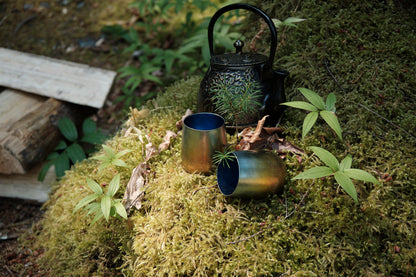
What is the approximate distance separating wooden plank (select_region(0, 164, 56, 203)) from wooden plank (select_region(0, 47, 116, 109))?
85 centimetres

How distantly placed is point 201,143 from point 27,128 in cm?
199

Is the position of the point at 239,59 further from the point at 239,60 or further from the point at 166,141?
→ the point at 166,141

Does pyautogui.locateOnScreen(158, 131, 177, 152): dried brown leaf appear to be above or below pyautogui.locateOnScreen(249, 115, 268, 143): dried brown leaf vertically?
below

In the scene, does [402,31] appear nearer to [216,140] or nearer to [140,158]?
[216,140]

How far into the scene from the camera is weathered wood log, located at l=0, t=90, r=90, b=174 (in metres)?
2.74

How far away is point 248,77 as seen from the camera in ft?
6.98

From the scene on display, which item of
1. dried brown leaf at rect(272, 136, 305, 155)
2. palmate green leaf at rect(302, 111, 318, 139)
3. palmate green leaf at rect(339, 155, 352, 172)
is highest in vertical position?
palmate green leaf at rect(302, 111, 318, 139)

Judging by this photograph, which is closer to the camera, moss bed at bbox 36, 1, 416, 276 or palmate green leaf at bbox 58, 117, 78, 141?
moss bed at bbox 36, 1, 416, 276

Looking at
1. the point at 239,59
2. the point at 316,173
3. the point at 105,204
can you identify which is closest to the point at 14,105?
the point at 105,204

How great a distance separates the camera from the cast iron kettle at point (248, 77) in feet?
6.98

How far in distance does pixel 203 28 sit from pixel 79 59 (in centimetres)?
221

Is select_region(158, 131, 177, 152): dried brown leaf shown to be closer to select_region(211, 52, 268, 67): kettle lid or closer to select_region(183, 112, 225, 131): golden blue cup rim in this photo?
select_region(183, 112, 225, 131): golden blue cup rim

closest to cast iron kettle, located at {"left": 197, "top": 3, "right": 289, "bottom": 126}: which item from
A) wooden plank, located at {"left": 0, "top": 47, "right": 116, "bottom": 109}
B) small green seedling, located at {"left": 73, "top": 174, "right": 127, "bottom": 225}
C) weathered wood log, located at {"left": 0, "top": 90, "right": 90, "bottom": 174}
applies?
small green seedling, located at {"left": 73, "top": 174, "right": 127, "bottom": 225}

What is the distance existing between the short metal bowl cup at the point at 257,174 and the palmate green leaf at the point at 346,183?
356 millimetres
